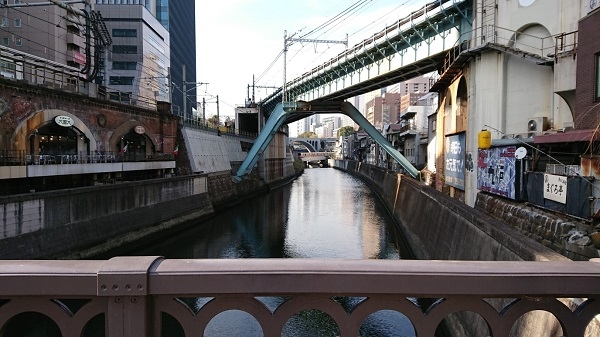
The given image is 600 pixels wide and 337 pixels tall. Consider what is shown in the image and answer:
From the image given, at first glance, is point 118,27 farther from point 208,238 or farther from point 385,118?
point 385,118

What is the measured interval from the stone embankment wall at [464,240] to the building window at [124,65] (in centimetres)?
5424

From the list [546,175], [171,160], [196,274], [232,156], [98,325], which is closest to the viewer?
[196,274]

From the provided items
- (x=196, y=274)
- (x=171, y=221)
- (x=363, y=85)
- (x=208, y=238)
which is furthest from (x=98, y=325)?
(x=363, y=85)

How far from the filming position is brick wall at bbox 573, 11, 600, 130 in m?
12.4

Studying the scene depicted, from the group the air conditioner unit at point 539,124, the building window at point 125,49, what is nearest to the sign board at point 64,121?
the air conditioner unit at point 539,124

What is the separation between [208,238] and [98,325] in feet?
44.5

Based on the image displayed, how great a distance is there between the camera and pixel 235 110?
211 ft

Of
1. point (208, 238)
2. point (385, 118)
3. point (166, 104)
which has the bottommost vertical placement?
point (208, 238)

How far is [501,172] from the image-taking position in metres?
15.6

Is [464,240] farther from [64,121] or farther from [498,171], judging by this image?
[64,121]

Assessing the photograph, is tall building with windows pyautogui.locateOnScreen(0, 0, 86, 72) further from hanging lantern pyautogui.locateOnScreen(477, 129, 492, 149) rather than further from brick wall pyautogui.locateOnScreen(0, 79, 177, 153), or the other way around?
hanging lantern pyautogui.locateOnScreen(477, 129, 492, 149)

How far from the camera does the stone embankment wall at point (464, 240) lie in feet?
21.8

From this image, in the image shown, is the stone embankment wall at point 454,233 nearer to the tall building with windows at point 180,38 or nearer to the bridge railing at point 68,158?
the bridge railing at point 68,158

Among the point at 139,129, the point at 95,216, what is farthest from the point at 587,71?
the point at 139,129
